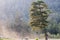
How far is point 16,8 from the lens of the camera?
1.54 m

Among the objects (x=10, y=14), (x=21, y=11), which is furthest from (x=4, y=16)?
(x=21, y=11)

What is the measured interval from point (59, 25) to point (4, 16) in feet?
1.88

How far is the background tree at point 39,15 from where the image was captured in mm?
1492

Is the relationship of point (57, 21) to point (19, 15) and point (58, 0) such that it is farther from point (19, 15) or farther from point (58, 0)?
point (19, 15)

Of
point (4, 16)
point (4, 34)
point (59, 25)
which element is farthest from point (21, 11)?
point (59, 25)

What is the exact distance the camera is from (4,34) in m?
1.54

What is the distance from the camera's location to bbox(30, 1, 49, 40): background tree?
58.7 inches

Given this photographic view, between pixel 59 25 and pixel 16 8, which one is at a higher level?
pixel 16 8

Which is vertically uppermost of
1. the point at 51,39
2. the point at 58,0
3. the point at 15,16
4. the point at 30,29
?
the point at 58,0

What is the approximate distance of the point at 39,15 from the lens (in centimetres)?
150

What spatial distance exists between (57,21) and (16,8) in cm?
44

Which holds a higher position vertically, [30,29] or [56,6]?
[56,6]

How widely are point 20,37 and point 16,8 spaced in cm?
30

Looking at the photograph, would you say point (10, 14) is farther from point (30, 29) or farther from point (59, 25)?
point (59, 25)
